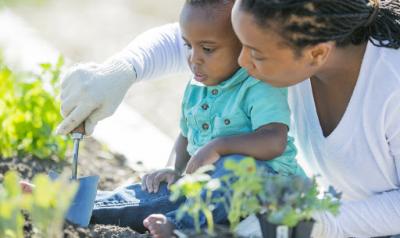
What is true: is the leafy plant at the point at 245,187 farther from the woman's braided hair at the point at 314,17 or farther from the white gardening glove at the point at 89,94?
the white gardening glove at the point at 89,94

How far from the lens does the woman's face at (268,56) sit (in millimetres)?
2758

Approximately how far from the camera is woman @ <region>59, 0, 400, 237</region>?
2.77m

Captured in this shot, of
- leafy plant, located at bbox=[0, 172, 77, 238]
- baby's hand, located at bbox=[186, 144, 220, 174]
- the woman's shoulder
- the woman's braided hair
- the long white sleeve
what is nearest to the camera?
leafy plant, located at bbox=[0, 172, 77, 238]

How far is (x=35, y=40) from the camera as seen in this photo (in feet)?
20.8

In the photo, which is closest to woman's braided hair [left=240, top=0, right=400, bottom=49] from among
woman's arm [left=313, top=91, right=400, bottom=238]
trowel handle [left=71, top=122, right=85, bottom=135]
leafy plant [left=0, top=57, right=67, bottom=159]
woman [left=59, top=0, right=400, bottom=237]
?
woman [left=59, top=0, right=400, bottom=237]

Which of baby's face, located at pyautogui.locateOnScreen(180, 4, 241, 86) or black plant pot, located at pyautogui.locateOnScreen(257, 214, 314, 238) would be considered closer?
black plant pot, located at pyautogui.locateOnScreen(257, 214, 314, 238)

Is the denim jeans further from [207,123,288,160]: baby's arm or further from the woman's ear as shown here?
the woman's ear

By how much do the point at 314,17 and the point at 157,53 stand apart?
98 cm

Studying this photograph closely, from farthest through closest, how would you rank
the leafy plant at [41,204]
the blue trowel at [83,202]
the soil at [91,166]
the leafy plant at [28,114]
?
1. the leafy plant at [28,114]
2. the soil at [91,166]
3. the blue trowel at [83,202]
4. the leafy plant at [41,204]

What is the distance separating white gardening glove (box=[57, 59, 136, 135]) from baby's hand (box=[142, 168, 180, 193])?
258 mm

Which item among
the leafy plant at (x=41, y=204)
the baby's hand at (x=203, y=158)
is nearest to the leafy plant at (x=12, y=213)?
the leafy plant at (x=41, y=204)

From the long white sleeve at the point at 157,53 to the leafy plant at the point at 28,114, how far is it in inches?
25.8

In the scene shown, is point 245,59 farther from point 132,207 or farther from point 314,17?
point 132,207

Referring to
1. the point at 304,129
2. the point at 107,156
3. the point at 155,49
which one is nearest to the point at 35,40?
the point at 107,156
